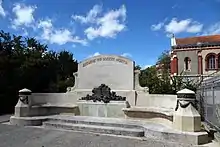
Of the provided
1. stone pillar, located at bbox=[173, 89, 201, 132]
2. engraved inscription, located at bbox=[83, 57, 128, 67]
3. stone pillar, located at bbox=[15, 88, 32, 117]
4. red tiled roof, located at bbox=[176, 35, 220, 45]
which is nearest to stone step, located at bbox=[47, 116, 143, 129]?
stone pillar, located at bbox=[15, 88, 32, 117]

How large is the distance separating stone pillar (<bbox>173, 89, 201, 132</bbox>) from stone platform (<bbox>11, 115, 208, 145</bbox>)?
0.93 feet

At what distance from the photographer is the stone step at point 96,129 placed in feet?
32.3

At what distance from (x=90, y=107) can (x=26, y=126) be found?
3358mm

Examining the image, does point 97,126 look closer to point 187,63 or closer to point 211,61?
point 211,61

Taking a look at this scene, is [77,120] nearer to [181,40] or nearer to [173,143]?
[173,143]

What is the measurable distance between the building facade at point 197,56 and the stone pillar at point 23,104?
28.5 metres

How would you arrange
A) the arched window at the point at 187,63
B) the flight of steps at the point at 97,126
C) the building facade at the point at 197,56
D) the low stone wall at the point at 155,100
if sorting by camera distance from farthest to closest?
1. the arched window at the point at 187,63
2. the building facade at the point at 197,56
3. the low stone wall at the point at 155,100
4. the flight of steps at the point at 97,126

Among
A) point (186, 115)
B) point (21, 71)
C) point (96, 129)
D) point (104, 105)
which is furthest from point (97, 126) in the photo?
point (21, 71)

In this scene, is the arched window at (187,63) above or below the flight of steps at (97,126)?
above

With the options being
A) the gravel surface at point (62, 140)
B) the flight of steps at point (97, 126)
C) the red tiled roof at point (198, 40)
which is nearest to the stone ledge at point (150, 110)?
the flight of steps at point (97, 126)

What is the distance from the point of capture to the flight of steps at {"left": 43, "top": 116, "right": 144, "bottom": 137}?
32.9 feet

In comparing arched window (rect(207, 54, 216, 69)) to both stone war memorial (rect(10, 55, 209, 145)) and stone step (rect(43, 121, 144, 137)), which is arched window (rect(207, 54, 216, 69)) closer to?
stone war memorial (rect(10, 55, 209, 145))

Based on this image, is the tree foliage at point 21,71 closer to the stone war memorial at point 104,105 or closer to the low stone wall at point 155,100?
the stone war memorial at point 104,105

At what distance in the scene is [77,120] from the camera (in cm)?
1189
